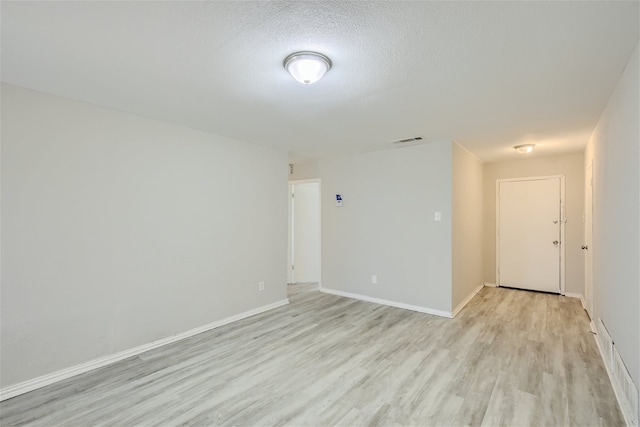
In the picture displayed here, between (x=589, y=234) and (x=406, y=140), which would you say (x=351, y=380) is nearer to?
(x=406, y=140)

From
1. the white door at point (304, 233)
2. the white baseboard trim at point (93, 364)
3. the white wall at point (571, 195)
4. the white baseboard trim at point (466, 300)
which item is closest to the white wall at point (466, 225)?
the white baseboard trim at point (466, 300)

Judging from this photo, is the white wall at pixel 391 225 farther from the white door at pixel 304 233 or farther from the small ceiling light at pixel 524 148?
the small ceiling light at pixel 524 148

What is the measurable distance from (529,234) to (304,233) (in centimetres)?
427

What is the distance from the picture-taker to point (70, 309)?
8.66 feet

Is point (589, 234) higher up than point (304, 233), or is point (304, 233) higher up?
point (589, 234)

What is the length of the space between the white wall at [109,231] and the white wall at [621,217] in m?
3.77

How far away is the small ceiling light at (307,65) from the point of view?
196 cm

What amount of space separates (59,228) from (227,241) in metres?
1.71

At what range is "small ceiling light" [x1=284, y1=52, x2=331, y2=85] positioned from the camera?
196 centimetres

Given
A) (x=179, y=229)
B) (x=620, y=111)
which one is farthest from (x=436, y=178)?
(x=179, y=229)

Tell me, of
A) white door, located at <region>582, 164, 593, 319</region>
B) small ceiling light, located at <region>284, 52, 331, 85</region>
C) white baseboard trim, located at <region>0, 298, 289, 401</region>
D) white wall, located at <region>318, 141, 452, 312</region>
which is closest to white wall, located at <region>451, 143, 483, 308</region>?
white wall, located at <region>318, 141, 452, 312</region>

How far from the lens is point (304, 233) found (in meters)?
6.41

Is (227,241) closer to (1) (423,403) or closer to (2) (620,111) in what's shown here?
(1) (423,403)

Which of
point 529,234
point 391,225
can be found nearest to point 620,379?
point 391,225
